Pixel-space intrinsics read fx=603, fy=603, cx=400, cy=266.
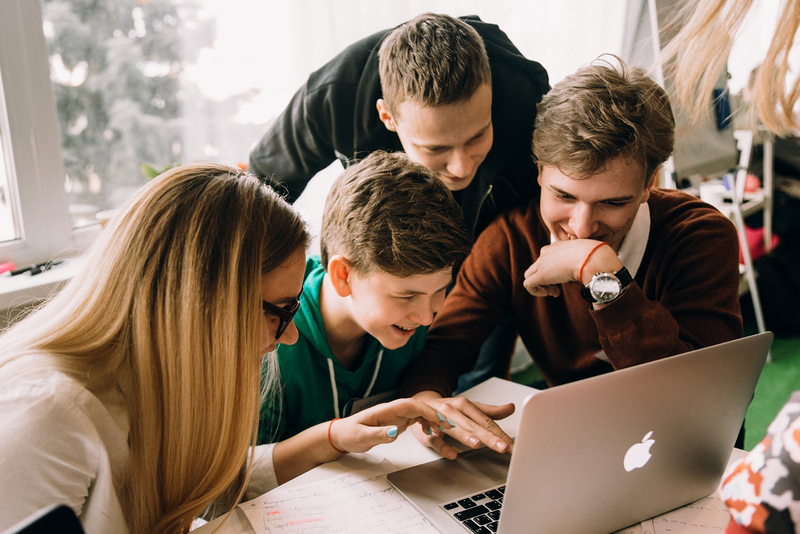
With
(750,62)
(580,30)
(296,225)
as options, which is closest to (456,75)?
(296,225)

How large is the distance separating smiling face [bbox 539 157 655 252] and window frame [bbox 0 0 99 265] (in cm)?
129

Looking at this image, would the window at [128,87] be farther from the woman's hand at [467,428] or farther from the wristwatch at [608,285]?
the wristwatch at [608,285]

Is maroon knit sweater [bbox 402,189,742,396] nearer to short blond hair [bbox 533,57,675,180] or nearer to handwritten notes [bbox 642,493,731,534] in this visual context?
short blond hair [bbox 533,57,675,180]

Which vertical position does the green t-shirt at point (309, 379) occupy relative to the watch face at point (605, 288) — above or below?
below

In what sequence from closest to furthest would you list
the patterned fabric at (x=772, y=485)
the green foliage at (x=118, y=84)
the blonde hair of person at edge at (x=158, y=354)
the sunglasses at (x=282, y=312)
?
1. the patterned fabric at (x=772, y=485)
2. the blonde hair of person at edge at (x=158, y=354)
3. the sunglasses at (x=282, y=312)
4. the green foliage at (x=118, y=84)

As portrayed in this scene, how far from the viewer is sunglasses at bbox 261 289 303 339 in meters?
0.92

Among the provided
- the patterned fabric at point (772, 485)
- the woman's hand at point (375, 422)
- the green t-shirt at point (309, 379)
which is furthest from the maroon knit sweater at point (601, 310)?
the patterned fabric at point (772, 485)

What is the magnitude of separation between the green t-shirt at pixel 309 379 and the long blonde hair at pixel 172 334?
34cm

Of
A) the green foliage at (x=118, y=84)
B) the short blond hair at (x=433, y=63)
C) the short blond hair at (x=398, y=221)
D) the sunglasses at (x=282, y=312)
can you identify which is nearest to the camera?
the sunglasses at (x=282, y=312)

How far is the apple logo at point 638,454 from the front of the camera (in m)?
0.78

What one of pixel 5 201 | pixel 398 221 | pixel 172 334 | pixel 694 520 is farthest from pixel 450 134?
pixel 5 201

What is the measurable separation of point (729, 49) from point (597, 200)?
337 mm

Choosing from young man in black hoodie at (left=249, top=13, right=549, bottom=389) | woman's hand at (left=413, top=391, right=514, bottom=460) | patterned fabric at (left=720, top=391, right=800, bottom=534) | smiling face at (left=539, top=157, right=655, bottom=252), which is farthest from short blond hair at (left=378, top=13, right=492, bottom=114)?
patterned fabric at (left=720, top=391, right=800, bottom=534)

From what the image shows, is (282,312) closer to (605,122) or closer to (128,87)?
(605,122)
